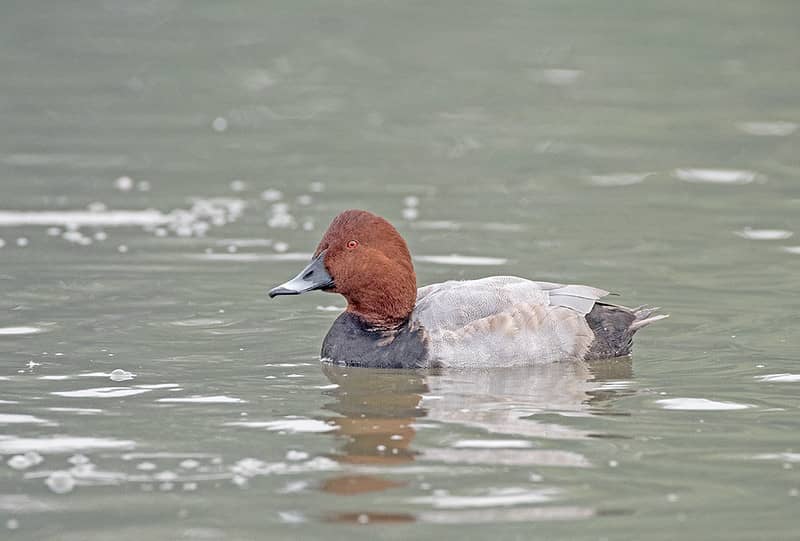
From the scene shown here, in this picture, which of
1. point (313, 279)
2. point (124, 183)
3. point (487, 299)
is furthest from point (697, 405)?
point (124, 183)

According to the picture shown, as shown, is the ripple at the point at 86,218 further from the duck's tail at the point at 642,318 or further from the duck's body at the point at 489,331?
the duck's tail at the point at 642,318

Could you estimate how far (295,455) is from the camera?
7176mm

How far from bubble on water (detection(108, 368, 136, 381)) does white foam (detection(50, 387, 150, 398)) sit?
23cm

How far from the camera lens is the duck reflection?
23.6ft

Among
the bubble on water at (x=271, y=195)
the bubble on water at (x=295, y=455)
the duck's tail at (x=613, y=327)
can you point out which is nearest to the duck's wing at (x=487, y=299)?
the duck's tail at (x=613, y=327)

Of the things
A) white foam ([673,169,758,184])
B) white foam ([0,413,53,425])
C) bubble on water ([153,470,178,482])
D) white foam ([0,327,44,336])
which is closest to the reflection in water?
bubble on water ([153,470,178,482])

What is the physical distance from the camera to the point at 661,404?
8227mm

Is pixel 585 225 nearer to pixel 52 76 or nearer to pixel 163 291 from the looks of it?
pixel 163 291

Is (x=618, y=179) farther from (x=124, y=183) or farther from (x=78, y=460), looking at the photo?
(x=78, y=460)

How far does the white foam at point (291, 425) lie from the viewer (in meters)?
7.69

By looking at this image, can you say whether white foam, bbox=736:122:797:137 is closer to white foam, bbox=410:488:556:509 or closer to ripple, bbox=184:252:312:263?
ripple, bbox=184:252:312:263

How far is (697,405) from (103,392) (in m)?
3.25

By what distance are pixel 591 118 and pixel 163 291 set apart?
7744 millimetres

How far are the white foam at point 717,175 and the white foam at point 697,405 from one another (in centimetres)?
660
